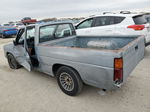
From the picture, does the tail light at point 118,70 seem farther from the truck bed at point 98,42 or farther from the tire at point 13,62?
the tire at point 13,62

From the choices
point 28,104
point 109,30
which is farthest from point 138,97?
point 109,30

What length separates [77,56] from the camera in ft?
7.56

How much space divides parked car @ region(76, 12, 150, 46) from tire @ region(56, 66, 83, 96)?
335cm

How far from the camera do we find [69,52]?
95.3 inches

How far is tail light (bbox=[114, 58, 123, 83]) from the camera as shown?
1.87 metres

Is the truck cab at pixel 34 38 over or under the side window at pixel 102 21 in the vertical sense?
under

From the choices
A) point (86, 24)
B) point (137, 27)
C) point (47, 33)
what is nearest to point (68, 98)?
point (47, 33)

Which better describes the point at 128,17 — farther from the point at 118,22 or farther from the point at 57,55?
the point at 57,55

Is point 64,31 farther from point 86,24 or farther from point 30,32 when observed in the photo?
point 86,24

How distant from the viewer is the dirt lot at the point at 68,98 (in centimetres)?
246

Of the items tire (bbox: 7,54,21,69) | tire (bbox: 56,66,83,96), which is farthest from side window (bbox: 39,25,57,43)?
tire (bbox: 7,54,21,69)

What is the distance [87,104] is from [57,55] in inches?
47.2

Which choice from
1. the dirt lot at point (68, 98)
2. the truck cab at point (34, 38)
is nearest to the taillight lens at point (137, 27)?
the dirt lot at point (68, 98)

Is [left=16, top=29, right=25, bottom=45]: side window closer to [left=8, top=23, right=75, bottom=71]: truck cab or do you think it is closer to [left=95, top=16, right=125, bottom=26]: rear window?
[left=8, top=23, right=75, bottom=71]: truck cab
